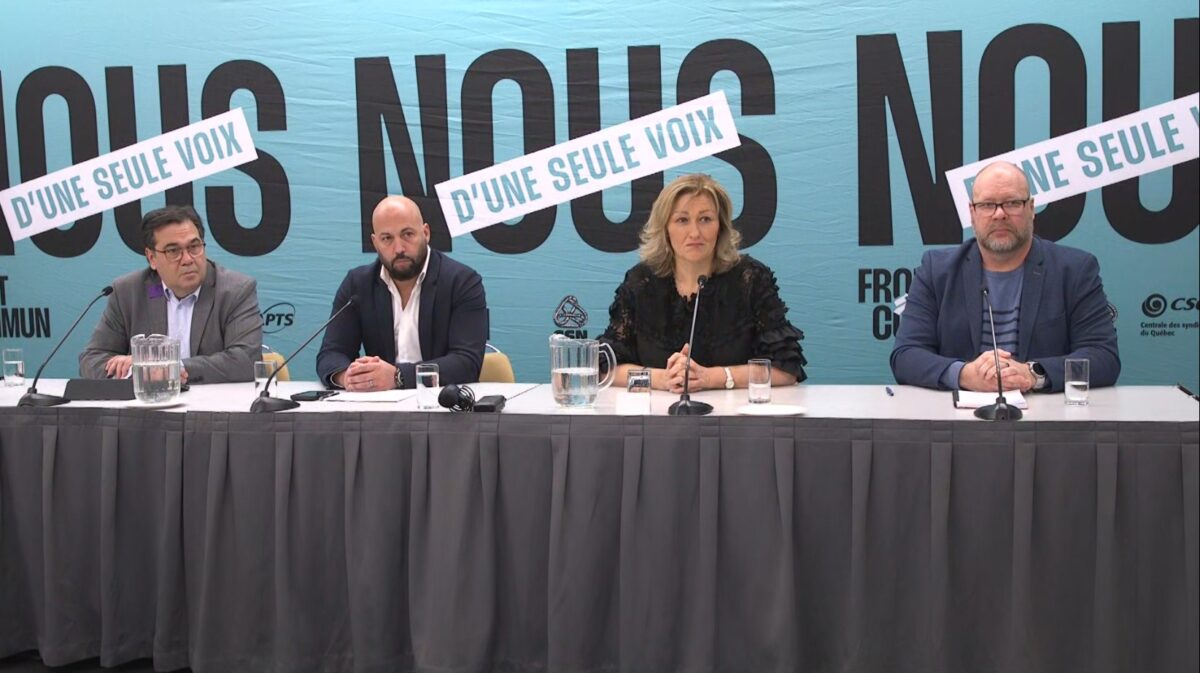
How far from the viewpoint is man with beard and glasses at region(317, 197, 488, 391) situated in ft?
11.1

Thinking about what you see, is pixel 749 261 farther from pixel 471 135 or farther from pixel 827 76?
pixel 471 135

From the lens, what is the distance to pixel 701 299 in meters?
3.14

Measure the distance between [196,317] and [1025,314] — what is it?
2.59m

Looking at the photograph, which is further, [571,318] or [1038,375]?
[571,318]

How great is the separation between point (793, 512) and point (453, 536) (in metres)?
0.77

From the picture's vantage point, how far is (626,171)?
170 inches

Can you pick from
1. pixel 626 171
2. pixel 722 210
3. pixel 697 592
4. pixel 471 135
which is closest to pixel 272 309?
pixel 471 135

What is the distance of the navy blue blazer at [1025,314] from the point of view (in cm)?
289

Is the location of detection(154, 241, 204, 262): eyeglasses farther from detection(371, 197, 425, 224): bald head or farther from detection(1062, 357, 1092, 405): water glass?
detection(1062, 357, 1092, 405): water glass

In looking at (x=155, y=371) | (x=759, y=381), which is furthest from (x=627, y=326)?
(x=155, y=371)

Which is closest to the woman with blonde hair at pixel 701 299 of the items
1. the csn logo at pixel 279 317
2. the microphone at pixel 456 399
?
the microphone at pixel 456 399

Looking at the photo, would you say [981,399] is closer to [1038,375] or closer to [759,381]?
[1038,375]

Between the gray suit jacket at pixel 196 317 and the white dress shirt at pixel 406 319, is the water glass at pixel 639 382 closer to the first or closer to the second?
the white dress shirt at pixel 406 319

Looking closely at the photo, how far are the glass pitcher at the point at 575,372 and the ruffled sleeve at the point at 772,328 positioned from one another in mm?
671
